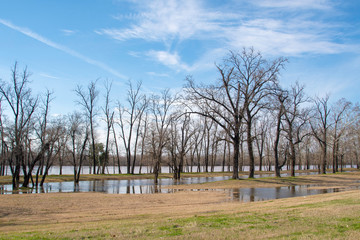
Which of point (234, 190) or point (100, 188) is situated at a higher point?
point (234, 190)

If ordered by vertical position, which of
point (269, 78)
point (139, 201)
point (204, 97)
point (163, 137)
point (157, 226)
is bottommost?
point (139, 201)

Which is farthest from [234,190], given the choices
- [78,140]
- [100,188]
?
[78,140]

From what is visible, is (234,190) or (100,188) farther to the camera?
(100,188)

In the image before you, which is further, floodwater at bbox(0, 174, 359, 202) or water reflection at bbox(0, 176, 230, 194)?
water reflection at bbox(0, 176, 230, 194)

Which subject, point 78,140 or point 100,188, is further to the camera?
point 78,140

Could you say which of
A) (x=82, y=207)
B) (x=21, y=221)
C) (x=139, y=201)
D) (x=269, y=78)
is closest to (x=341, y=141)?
(x=269, y=78)

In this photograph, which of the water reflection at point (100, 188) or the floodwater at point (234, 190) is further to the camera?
the water reflection at point (100, 188)

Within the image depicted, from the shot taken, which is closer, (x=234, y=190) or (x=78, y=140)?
(x=234, y=190)

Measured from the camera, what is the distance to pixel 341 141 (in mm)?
57531

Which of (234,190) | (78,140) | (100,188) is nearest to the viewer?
(234,190)

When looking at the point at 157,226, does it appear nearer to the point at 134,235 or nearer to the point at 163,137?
the point at 134,235

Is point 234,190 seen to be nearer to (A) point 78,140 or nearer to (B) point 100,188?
(B) point 100,188

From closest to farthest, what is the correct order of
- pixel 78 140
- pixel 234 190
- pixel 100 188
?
pixel 234 190, pixel 100 188, pixel 78 140

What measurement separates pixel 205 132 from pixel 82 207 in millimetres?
53810
